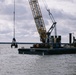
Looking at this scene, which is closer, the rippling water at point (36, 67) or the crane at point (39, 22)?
the rippling water at point (36, 67)

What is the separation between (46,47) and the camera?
123 meters

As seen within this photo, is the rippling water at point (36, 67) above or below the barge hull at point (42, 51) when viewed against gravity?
below

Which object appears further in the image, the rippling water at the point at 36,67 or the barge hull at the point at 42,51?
the barge hull at the point at 42,51

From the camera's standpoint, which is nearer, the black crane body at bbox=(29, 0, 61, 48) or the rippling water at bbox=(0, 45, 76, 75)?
the rippling water at bbox=(0, 45, 76, 75)

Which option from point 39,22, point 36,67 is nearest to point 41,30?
point 39,22

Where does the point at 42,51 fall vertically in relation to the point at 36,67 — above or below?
above

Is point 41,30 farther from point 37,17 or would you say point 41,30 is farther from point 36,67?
point 36,67

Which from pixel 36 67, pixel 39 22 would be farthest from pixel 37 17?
pixel 36 67

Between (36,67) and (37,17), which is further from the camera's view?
(37,17)

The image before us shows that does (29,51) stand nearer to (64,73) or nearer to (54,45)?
(54,45)

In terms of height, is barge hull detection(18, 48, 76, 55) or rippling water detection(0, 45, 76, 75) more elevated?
barge hull detection(18, 48, 76, 55)

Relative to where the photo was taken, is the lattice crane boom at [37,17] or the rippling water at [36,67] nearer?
the rippling water at [36,67]

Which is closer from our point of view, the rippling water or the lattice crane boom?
the rippling water

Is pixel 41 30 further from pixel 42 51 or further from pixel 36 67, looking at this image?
pixel 36 67
